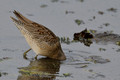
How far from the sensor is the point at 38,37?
9914 millimetres

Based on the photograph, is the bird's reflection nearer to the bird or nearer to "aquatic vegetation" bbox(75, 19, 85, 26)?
the bird

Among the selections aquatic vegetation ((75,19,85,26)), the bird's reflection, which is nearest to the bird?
the bird's reflection

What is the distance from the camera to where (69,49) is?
416 inches

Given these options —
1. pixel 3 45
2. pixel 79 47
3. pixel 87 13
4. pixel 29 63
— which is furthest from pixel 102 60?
pixel 87 13

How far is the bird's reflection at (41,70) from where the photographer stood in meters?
8.39

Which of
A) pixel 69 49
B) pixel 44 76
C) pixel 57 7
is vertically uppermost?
pixel 57 7

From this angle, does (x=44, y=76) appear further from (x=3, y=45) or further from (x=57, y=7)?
(x=57, y=7)

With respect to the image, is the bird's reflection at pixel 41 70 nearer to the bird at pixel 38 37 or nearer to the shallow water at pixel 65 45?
the shallow water at pixel 65 45

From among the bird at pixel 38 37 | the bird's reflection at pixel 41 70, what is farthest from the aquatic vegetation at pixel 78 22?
the bird's reflection at pixel 41 70

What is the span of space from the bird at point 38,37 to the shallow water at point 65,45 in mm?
239

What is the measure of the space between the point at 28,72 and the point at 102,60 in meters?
2.18

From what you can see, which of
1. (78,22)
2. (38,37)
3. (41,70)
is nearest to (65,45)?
(38,37)

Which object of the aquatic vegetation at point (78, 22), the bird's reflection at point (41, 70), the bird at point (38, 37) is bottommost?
the bird's reflection at point (41, 70)

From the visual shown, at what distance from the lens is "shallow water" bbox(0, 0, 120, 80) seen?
28.8ft
